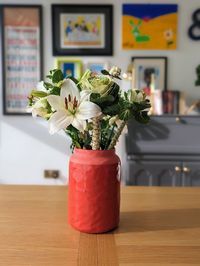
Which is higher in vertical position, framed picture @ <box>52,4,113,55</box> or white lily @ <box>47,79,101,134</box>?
framed picture @ <box>52,4,113,55</box>

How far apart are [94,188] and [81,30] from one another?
240 centimetres

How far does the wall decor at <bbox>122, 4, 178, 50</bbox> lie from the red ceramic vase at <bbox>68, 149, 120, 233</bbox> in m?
2.31

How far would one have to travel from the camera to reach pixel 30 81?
3.12 meters

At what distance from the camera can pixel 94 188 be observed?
36.1 inches

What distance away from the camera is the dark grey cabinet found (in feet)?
8.48

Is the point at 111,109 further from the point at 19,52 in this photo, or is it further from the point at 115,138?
the point at 19,52

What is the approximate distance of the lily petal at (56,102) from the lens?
0.86m

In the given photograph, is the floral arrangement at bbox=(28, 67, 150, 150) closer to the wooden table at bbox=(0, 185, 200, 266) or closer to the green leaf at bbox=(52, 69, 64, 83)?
the green leaf at bbox=(52, 69, 64, 83)

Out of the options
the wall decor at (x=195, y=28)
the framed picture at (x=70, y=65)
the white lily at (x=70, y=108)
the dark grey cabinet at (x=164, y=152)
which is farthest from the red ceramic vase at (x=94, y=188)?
the wall decor at (x=195, y=28)

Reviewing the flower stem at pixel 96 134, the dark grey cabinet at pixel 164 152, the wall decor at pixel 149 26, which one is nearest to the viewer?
the flower stem at pixel 96 134

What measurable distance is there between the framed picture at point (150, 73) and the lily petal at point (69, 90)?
2241 millimetres

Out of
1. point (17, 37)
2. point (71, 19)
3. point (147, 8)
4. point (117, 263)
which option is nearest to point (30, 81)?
point (17, 37)

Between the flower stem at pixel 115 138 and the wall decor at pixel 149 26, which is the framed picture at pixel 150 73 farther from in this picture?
the flower stem at pixel 115 138

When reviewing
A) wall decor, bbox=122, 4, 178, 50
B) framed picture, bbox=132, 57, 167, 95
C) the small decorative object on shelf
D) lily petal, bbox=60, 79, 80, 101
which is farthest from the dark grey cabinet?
lily petal, bbox=60, 79, 80, 101
